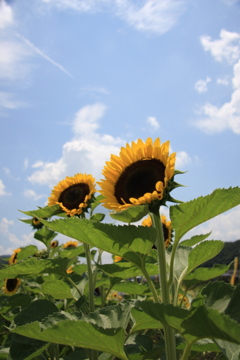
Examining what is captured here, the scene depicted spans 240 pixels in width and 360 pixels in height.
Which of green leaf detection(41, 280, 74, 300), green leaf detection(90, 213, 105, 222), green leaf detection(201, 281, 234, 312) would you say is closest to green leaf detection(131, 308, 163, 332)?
green leaf detection(201, 281, 234, 312)

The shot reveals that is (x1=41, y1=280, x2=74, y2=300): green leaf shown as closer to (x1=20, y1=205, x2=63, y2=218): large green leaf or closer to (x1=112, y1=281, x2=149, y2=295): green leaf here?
(x1=112, y1=281, x2=149, y2=295): green leaf

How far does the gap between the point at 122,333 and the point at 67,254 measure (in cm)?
174

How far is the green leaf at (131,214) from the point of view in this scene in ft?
4.98

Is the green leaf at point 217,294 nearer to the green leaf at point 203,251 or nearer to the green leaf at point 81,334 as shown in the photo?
the green leaf at point 203,251

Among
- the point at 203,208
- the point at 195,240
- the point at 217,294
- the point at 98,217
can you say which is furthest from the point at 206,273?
the point at 98,217

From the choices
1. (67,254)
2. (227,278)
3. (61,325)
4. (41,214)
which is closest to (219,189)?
(61,325)

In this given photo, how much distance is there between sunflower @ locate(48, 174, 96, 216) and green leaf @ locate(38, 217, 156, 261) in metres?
1.30

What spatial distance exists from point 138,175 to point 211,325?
92 centimetres

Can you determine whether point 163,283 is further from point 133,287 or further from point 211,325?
point 133,287

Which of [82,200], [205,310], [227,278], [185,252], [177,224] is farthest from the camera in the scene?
[227,278]

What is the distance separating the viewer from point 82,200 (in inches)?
122

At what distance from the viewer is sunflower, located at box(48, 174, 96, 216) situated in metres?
3.01

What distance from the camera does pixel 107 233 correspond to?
5.11 feet

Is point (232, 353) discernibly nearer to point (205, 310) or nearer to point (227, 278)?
point (205, 310)
